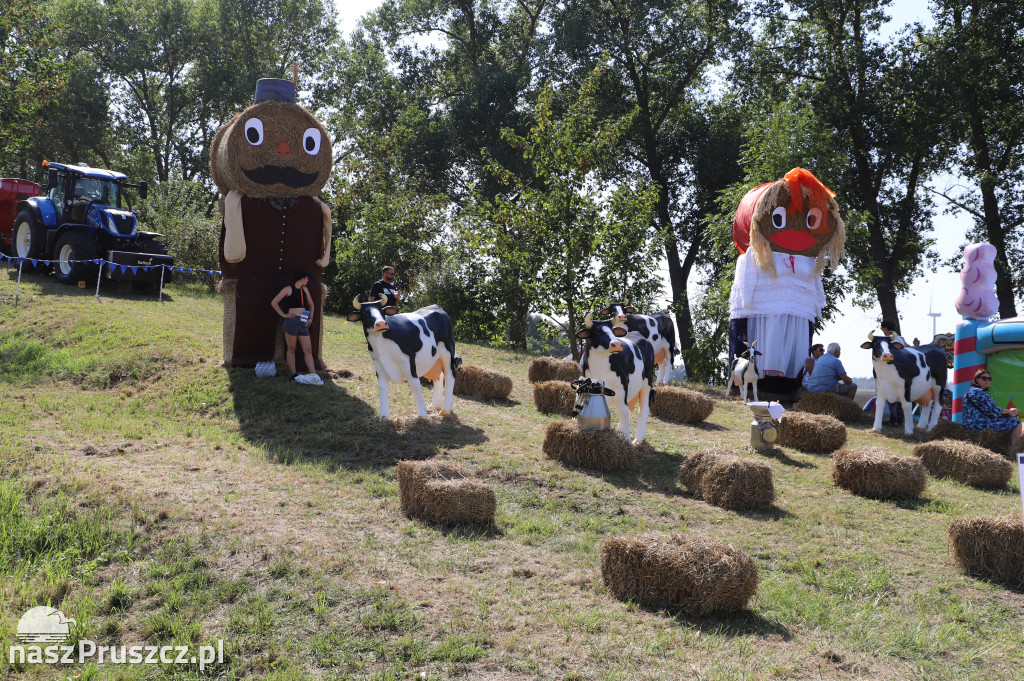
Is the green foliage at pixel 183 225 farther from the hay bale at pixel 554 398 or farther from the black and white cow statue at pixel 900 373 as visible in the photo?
the black and white cow statue at pixel 900 373

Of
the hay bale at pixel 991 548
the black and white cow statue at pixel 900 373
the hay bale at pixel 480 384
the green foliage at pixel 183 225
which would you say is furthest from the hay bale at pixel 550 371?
the green foliage at pixel 183 225

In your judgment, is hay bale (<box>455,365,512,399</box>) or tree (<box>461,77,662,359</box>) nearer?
hay bale (<box>455,365,512,399</box>)

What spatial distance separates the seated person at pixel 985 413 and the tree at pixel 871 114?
10617mm

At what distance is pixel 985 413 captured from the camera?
11.7 m

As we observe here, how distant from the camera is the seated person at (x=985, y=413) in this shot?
455 inches

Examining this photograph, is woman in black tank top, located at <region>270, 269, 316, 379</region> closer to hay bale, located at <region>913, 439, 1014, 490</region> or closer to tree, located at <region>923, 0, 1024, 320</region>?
hay bale, located at <region>913, 439, 1014, 490</region>

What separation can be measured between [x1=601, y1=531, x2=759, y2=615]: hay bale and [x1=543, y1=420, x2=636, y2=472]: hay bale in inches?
120

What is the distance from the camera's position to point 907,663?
466cm

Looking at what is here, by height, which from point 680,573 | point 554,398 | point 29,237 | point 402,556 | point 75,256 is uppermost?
point 29,237

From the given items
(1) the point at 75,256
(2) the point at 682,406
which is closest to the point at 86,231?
(1) the point at 75,256

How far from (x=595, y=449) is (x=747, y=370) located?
24.7ft

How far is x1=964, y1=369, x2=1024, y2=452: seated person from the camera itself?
37.9 feet

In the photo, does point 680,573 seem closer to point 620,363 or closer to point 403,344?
point 620,363

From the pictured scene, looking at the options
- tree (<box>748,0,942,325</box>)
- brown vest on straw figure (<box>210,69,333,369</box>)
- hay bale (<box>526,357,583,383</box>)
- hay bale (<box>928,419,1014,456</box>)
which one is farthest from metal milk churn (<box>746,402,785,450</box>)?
tree (<box>748,0,942,325</box>)
